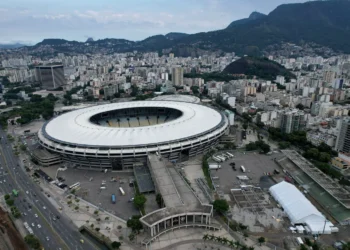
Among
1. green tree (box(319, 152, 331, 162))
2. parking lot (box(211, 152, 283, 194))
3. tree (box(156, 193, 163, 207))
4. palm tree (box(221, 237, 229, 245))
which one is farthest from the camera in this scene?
green tree (box(319, 152, 331, 162))

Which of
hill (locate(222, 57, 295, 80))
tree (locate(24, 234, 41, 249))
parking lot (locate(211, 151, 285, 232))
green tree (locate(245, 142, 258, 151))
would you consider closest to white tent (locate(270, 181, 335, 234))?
parking lot (locate(211, 151, 285, 232))

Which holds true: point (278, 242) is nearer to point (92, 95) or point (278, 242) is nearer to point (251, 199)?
point (251, 199)

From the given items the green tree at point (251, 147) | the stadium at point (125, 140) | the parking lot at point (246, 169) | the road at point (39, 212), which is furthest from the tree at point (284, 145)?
the road at point (39, 212)

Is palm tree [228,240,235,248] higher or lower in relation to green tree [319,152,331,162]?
lower

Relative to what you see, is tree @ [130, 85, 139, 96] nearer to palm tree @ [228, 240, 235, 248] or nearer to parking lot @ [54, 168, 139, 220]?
parking lot @ [54, 168, 139, 220]

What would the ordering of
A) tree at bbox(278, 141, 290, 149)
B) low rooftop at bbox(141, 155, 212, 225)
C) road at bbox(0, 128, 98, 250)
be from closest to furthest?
1. road at bbox(0, 128, 98, 250)
2. low rooftop at bbox(141, 155, 212, 225)
3. tree at bbox(278, 141, 290, 149)

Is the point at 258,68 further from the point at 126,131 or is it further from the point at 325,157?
the point at 126,131

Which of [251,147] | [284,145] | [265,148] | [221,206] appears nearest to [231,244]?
[221,206]
